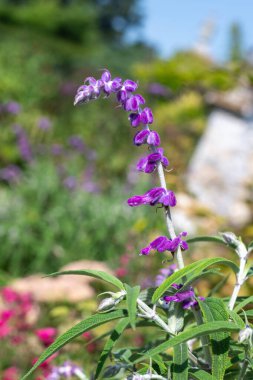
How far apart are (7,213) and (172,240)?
16.8 ft

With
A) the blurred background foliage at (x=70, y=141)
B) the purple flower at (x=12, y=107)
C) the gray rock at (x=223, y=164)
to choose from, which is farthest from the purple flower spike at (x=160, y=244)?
the purple flower at (x=12, y=107)

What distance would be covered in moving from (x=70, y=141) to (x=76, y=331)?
7.17m

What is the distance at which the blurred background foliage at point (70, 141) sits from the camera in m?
6.00

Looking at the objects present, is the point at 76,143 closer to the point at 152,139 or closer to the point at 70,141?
the point at 70,141

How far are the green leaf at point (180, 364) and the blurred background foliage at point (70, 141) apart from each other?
42.7 inches

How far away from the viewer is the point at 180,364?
122 cm

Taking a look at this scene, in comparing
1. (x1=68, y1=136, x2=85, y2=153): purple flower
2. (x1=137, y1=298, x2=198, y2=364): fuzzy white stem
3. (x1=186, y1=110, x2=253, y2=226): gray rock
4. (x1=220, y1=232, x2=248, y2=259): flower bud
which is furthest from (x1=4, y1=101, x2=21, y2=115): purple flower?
(x1=137, y1=298, x2=198, y2=364): fuzzy white stem

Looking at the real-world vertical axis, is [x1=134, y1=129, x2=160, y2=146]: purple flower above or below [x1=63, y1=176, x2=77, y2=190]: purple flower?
below

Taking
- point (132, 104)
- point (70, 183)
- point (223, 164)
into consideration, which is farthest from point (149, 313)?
point (223, 164)

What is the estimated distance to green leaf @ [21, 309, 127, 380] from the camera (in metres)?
1.22

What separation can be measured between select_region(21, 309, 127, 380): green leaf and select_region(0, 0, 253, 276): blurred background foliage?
1037mm

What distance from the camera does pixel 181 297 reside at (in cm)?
133

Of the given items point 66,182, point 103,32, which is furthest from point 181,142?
point 103,32

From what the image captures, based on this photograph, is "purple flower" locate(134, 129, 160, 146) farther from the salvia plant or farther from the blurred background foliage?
the blurred background foliage
